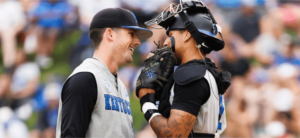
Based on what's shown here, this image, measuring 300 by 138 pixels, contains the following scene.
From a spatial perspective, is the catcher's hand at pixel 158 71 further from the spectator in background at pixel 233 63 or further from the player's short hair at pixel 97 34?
the spectator in background at pixel 233 63

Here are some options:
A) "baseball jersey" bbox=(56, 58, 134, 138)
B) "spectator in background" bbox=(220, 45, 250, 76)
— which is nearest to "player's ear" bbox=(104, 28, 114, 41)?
"baseball jersey" bbox=(56, 58, 134, 138)

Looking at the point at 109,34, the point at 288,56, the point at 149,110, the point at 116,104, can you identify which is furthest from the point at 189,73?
the point at 288,56

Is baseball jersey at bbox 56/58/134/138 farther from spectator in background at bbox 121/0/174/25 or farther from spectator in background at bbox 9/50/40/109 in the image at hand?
spectator in background at bbox 9/50/40/109

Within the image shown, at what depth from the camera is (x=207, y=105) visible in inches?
112

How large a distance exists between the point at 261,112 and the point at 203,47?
533 centimetres

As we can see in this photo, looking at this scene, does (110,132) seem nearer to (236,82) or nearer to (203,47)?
(203,47)

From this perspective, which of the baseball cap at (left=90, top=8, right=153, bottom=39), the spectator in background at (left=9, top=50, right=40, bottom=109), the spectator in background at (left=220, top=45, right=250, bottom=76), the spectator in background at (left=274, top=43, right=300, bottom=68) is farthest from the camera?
the spectator in background at (left=9, top=50, right=40, bottom=109)

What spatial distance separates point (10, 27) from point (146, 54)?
3.24 meters

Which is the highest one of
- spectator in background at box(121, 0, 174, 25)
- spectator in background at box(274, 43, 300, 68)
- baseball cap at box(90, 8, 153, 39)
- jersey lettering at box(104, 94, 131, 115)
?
baseball cap at box(90, 8, 153, 39)

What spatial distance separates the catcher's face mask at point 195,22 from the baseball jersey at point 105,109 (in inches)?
26.9

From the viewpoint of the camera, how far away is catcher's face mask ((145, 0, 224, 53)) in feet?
9.85

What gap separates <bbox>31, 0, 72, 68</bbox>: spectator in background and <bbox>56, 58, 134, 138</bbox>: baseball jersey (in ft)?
19.1

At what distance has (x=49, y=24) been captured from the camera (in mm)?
8461

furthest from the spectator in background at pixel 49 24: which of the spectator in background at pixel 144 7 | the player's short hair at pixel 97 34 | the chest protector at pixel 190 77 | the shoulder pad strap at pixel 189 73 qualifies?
the shoulder pad strap at pixel 189 73
